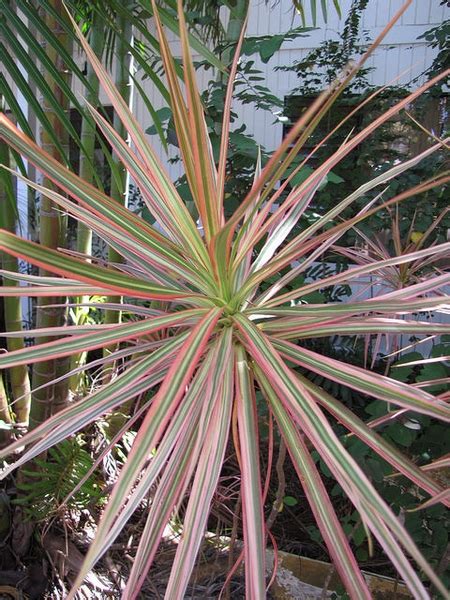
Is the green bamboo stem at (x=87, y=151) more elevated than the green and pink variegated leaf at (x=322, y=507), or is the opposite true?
the green bamboo stem at (x=87, y=151)

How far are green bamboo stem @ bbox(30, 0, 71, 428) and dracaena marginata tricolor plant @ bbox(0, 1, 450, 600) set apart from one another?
562 millimetres

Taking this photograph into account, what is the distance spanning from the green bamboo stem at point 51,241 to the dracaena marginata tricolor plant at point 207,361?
562 mm

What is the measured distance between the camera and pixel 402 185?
2.20m

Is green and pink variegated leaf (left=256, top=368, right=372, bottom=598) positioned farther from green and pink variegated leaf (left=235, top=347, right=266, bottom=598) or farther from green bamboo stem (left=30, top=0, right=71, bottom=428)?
green bamboo stem (left=30, top=0, right=71, bottom=428)

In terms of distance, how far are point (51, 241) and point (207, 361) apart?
86 centimetres

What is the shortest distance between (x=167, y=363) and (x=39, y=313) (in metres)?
0.85

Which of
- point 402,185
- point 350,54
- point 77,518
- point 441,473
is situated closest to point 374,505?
point 441,473

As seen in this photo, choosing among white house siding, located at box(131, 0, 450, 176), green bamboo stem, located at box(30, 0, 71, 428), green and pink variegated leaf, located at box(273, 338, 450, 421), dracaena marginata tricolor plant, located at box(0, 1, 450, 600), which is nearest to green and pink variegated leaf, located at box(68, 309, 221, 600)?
dracaena marginata tricolor plant, located at box(0, 1, 450, 600)

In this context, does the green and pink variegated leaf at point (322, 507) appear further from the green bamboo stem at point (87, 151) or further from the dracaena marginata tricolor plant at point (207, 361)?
the green bamboo stem at point (87, 151)

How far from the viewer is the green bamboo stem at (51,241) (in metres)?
1.20

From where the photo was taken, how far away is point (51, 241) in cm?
128

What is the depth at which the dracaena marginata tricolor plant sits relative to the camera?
0.44 metres

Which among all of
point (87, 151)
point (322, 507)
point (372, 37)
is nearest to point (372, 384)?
point (322, 507)

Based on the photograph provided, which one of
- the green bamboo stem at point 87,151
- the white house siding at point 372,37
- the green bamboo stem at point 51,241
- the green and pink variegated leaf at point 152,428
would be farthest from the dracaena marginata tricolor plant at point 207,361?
the white house siding at point 372,37
